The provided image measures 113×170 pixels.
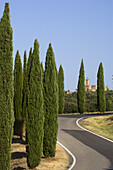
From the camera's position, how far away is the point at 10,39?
13.2m

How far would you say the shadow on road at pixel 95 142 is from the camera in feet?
61.8

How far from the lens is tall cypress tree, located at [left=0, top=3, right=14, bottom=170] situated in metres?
12.6

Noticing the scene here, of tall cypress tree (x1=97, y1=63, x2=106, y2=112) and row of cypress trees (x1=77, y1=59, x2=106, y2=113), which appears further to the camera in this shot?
tall cypress tree (x1=97, y1=63, x2=106, y2=112)

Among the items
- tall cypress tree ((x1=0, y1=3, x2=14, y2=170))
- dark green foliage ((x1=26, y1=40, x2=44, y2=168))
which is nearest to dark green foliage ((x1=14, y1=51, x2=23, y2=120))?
dark green foliage ((x1=26, y1=40, x2=44, y2=168))

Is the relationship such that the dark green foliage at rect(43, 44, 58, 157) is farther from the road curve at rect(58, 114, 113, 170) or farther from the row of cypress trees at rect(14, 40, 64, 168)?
the road curve at rect(58, 114, 113, 170)

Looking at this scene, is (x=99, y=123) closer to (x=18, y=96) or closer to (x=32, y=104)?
(x=18, y=96)

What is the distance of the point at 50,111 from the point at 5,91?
5563 mm

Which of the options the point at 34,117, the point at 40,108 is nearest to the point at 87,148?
the point at 40,108

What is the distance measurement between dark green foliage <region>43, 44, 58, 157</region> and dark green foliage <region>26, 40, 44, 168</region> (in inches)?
68.5

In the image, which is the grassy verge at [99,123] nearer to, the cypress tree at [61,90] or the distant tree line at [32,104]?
the cypress tree at [61,90]

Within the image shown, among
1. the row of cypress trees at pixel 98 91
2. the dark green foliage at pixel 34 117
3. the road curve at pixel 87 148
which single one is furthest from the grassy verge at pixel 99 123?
the dark green foliage at pixel 34 117

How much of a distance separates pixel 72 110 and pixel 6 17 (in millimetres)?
37088

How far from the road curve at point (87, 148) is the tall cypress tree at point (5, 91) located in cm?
508

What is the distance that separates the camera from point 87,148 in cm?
2014
